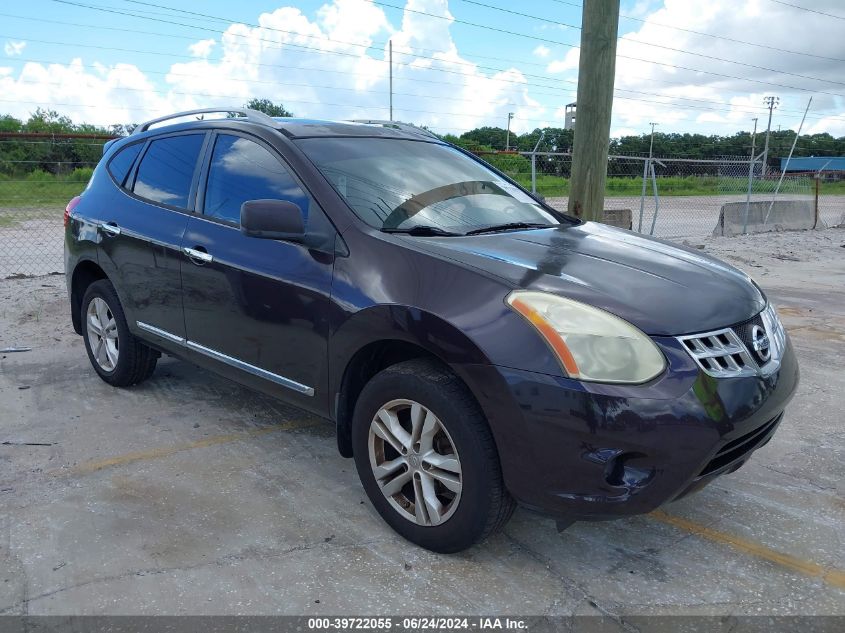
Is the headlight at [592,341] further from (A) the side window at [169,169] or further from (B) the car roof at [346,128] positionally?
(A) the side window at [169,169]

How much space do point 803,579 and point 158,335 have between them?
348 centimetres

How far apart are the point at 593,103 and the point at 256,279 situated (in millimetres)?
3746

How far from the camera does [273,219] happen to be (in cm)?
314

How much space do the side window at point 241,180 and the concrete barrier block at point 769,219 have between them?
497 inches

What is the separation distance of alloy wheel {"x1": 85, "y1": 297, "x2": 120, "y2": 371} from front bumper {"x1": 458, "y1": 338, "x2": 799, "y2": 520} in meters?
3.14

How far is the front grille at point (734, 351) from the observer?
8.28 feet

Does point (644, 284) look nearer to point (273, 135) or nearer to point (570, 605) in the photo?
point (570, 605)

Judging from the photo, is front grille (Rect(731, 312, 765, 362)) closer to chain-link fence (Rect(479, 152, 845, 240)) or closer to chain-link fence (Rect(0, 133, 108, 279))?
chain-link fence (Rect(479, 152, 845, 240))

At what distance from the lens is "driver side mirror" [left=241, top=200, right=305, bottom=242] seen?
314 centimetres

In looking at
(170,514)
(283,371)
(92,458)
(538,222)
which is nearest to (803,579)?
(538,222)

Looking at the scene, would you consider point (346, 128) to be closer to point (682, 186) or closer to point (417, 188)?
point (417, 188)

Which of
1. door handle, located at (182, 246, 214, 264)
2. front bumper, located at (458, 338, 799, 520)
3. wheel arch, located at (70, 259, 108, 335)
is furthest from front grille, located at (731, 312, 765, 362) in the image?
wheel arch, located at (70, 259, 108, 335)

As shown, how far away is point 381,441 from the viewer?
3.01 meters

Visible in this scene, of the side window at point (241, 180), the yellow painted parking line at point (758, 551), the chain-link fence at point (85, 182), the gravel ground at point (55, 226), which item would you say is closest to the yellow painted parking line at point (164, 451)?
the side window at point (241, 180)
